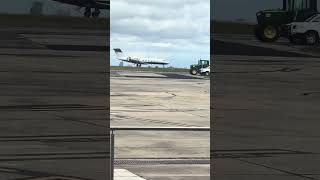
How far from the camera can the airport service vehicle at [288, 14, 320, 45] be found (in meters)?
6.81

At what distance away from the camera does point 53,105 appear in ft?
21.9

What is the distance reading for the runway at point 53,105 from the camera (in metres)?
6.56

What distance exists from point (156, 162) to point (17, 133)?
4.93 metres

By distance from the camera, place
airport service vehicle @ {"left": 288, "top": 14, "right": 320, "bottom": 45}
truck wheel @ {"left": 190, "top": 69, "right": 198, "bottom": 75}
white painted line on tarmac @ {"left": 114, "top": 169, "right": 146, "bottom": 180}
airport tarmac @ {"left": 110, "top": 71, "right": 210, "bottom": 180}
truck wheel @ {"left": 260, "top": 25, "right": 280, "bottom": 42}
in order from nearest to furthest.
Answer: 1. airport service vehicle @ {"left": 288, "top": 14, "right": 320, "bottom": 45}
2. truck wheel @ {"left": 260, "top": 25, "right": 280, "bottom": 42}
3. white painted line on tarmac @ {"left": 114, "top": 169, "right": 146, "bottom": 180}
4. airport tarmac @ {"left": 110, "top": 71, "right": 210, "bottom": 180}
5. truck wheel @ {"left": 190, "top": 69, "right": 198, "bottom": 75}

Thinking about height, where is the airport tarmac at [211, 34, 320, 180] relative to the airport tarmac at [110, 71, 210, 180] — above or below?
above

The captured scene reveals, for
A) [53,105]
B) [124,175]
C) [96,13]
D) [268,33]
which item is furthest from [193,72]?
[53,105]

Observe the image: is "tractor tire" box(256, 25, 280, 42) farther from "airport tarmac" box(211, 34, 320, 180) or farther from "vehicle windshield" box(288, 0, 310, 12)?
"vehicle windshield" box(288, 0, 310, 12)

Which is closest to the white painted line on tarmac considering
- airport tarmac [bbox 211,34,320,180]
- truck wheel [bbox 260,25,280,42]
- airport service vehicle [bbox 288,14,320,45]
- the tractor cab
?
airport tarmac [bbox 211,34,320,180]

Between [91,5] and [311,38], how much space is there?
98.9 inches

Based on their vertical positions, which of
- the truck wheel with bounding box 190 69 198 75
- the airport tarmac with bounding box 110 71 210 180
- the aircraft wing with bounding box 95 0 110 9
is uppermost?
the aircraft wing with bounding box 95 0 110 9

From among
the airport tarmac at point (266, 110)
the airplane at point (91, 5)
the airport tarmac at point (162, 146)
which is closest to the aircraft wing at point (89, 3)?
the airplane at point (91, 5)

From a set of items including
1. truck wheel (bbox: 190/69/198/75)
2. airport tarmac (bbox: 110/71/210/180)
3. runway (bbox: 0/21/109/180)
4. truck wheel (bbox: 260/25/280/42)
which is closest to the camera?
runway (bbox: 0/21/109/180)

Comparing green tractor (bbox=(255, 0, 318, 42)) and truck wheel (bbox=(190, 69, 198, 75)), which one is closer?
green tractor (bbox=(255, 0, 318, 42))

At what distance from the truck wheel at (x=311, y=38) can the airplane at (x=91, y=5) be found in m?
2.26
